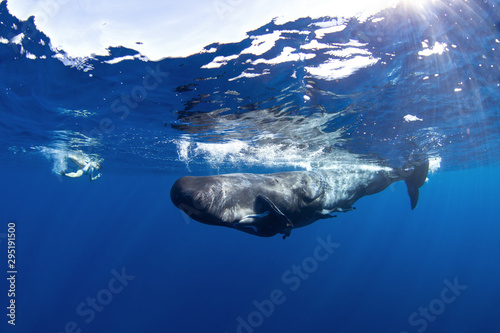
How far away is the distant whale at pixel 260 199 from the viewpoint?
11.3 feet

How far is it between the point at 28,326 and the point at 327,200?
49.1m

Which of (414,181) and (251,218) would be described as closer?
(251,218)

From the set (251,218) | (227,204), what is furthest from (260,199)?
(227,204)

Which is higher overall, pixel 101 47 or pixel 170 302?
pixel 101 47

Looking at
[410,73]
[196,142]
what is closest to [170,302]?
[196,142]

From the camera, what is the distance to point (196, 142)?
18203 millimetres

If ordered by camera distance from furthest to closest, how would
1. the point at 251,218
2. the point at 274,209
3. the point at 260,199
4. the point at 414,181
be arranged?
the point at 414,181
the point at 260,199
the point at 251,218
the point at 274,209

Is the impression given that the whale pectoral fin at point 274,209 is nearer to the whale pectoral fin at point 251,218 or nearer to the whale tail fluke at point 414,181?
the whale pectoral fin at point 251,218

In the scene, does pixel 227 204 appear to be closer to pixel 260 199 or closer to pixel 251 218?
pixel 251 218

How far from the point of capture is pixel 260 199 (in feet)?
13.3

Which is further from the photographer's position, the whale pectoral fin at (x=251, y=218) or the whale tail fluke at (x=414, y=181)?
the whale tail fluke at (x=414, y=181)

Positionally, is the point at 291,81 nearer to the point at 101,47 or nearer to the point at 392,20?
the point at 392,20

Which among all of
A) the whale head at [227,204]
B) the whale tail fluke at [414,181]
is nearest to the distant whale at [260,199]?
the whale head at [227,204]

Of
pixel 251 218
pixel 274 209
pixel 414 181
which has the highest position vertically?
pixel 274 209
